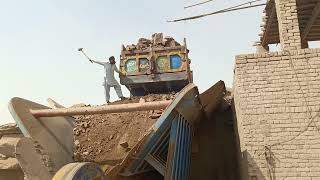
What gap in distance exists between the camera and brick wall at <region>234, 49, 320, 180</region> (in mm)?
5371

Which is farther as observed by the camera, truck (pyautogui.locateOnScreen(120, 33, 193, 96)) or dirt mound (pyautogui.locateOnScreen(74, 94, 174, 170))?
truck (pyautogui.locateOnScreen(120, 33, 193, 96))

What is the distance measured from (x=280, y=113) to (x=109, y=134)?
453 cm

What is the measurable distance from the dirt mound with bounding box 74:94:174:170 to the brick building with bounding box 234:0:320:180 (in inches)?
97.1

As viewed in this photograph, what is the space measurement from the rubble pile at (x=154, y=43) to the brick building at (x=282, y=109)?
5341 mm

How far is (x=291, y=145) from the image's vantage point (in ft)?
17.8

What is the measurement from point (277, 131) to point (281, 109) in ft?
1.17

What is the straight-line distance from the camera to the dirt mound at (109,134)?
7.68 metres

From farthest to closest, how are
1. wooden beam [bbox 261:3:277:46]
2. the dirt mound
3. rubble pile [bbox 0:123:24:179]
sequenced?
rubble pile [bbox 0:123:24:179]
wooden beam [bbox 261:3:277:46]
the dirt mound

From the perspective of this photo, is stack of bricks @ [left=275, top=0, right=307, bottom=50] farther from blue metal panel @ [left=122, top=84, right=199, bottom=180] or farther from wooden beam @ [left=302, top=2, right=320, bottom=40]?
wooden beam @ [left=302, top=2, right=320, bottom=40]

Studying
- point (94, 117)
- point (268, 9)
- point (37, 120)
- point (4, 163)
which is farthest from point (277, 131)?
point (4, 163)

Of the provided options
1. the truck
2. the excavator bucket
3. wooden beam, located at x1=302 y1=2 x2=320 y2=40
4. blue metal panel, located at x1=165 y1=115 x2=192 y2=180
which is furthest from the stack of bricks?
the truck

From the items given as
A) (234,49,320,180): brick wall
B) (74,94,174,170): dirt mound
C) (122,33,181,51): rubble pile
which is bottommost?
(74,94,174,170): dirt mound

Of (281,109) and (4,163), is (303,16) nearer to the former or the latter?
(281,109)

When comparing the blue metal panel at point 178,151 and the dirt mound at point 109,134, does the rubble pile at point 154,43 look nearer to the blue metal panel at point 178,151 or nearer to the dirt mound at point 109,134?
the dirt mound at point 109,134
